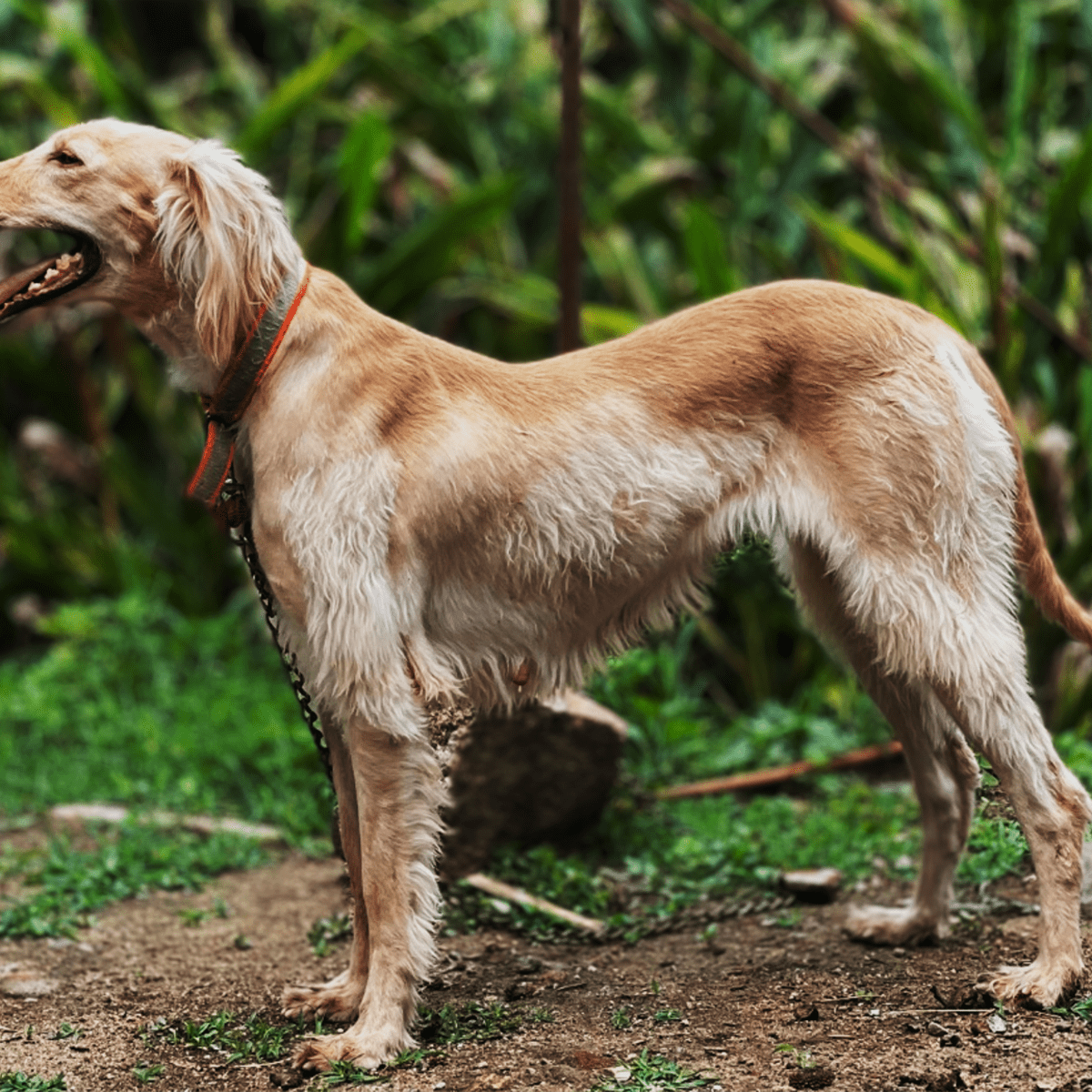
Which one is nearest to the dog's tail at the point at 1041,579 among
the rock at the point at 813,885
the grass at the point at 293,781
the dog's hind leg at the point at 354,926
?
the grass at the point at 293,781

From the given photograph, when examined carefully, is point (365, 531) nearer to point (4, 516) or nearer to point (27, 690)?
point (27, 690)

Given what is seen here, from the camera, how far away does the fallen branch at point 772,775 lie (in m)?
5.14

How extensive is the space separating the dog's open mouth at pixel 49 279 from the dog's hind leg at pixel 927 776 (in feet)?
6.61

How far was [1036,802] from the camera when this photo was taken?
323 cm

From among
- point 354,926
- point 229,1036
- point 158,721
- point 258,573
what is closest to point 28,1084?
point 229,1036

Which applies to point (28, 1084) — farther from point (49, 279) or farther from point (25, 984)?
point (49, 279)

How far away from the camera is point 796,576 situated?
355 cm

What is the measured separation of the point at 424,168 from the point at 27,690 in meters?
3.35

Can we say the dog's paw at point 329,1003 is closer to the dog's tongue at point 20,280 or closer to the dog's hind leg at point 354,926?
the dog's hind leg at point 354,926

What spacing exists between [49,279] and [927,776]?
103 inches

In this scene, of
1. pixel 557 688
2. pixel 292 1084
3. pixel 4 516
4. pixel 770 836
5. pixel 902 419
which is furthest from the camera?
pixel 4 516

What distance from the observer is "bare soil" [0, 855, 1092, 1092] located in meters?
2.93

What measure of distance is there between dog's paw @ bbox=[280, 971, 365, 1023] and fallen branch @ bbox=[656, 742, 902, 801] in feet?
6.29

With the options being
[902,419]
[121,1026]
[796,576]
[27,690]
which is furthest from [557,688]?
[27,690]
